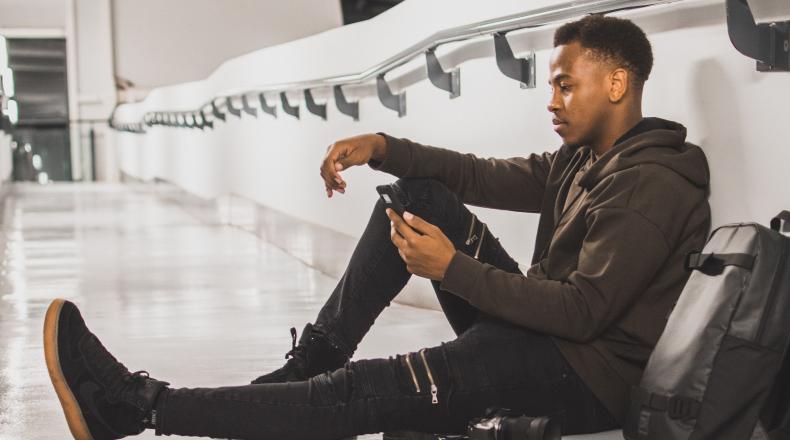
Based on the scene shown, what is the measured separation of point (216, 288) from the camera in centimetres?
516

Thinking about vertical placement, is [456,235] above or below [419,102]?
below

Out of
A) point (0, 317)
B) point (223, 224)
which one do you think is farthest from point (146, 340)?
point (223, 224)

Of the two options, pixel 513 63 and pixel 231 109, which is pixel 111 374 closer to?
pixel 513 63

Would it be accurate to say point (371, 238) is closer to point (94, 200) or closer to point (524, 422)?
point (524, 422)

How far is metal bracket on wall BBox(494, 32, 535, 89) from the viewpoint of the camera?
11.2 ft

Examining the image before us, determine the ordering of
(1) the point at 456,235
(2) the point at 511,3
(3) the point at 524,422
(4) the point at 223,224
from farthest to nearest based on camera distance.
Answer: (4) the point at 223,224
(2) the point at 511,3
(1) the point at 456,235
(3) the point at 524,422

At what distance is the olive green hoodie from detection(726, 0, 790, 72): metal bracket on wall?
188 mm

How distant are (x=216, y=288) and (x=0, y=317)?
3.49 feet

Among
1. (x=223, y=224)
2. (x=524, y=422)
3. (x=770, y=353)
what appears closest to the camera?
(x=770, y=353)

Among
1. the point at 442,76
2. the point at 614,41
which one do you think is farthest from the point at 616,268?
the point at 442,76

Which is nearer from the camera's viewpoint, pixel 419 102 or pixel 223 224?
pixel 419 102

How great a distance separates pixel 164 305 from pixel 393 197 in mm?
2610

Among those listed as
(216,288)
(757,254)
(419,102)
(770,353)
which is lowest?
(216,288)

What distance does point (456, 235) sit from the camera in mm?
2416
